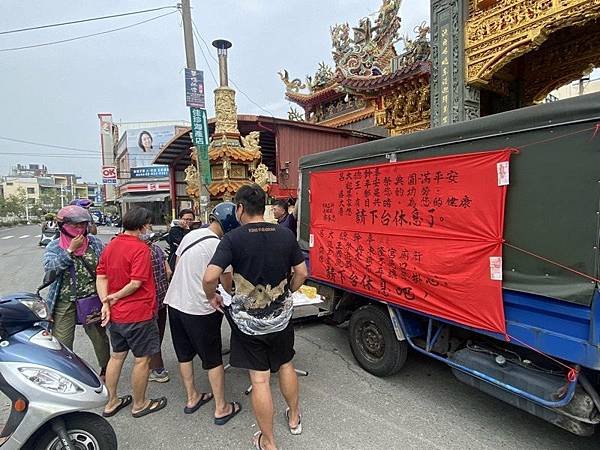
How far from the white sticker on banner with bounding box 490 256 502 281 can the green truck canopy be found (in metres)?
0.04

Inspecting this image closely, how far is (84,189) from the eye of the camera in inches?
3007

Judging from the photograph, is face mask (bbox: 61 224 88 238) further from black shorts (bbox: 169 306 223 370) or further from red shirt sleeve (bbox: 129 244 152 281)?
black shorts (bbox: 169 306 223 370)

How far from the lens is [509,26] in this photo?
481cm

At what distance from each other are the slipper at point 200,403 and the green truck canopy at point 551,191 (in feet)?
8.04

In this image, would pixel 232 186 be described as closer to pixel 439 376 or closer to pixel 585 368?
pixel 439 376

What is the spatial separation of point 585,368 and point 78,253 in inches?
140

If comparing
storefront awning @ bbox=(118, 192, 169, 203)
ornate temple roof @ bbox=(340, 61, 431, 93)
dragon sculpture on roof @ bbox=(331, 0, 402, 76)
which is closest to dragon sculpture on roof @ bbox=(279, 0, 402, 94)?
dragon sculpture on roof @ bbox=(331, 0, 402, 76)

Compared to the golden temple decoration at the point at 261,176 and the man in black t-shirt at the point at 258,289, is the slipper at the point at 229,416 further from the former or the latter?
the golden temple decoration at the point at 261,176

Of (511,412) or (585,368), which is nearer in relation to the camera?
(585,368)

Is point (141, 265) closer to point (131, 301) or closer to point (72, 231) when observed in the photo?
point (131, 301)

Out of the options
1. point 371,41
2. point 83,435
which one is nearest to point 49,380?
point 83,435

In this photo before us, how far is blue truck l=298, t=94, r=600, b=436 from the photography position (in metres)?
1.78

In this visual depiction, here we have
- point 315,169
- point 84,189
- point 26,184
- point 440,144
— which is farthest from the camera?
point 84,189

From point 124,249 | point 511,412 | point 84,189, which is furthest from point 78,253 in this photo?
point 84,189
